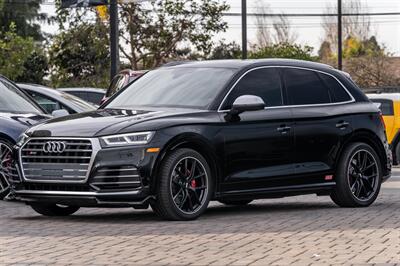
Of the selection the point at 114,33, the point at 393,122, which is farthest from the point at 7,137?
the point at 393,122

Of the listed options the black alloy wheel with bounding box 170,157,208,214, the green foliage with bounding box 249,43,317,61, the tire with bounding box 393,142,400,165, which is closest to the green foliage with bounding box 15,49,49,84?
the green foliage with bounding box 249,43,317,61

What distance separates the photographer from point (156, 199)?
1116 centimetres

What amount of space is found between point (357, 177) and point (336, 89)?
1070mm

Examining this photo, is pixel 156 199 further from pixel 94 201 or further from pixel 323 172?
pixel 323 172

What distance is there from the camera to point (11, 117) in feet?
47.4

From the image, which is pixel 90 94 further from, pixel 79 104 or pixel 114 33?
pixel 79 104

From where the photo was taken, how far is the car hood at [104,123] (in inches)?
437

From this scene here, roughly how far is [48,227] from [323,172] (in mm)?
3352

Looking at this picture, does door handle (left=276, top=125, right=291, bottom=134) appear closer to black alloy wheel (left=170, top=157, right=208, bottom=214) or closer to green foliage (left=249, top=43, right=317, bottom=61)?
black alloy wheel (left=170, top=157, right=208, bottom=214)

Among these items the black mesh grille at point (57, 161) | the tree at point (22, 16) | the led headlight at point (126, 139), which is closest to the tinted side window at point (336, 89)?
the led headlight at point (126, 139)

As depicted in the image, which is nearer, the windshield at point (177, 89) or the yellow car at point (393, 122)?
the windshield at point (177, 89)

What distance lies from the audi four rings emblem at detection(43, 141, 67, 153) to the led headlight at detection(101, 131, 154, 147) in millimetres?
463

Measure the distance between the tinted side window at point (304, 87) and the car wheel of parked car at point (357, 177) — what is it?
67 cm

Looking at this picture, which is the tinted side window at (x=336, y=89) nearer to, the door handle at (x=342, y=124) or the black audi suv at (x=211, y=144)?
the black audi suv at (x=211, y=144)
